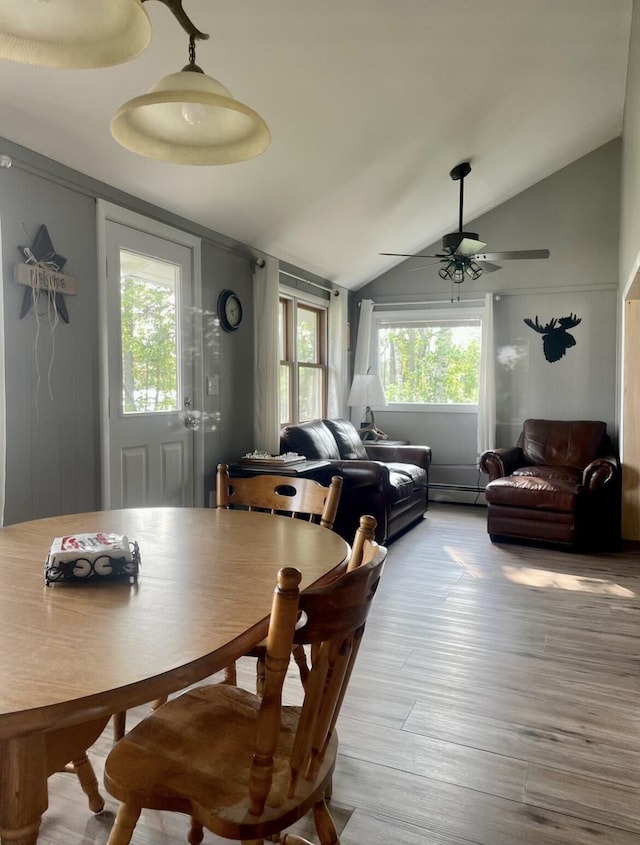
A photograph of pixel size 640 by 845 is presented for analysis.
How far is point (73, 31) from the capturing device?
1.30 metres

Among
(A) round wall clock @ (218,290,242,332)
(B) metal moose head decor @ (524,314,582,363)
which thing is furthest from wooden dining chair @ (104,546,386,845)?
(B) metal moose head decor @ (524,314,582,363)

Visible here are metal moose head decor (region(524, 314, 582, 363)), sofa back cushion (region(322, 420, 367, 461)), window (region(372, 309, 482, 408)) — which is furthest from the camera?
window (region(372, 309, 482, 408))

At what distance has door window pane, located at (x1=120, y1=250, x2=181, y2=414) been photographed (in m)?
3.53


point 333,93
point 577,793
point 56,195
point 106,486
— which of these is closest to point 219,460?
point 106,486

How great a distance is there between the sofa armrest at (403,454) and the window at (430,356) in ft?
3.62

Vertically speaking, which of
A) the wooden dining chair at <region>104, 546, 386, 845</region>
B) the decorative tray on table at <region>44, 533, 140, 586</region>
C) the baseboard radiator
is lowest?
the baseboard radiator

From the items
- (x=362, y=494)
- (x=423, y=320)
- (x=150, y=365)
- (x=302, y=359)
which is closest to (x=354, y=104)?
(x=150, y=365)

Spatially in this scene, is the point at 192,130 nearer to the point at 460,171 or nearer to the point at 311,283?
the point at 460,171

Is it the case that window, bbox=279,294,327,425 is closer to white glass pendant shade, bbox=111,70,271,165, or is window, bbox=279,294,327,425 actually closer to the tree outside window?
the tree outside window

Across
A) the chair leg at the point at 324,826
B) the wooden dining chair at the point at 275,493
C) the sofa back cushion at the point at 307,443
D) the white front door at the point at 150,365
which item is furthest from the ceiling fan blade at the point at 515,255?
the chair leg at the point at 324,826

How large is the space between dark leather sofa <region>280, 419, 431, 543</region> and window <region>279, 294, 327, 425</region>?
0.47m

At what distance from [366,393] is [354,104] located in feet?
10.4

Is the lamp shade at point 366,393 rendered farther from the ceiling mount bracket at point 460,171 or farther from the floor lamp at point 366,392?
the ceiling mount bracket at point 460,171

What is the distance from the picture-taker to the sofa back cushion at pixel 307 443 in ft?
16.0
